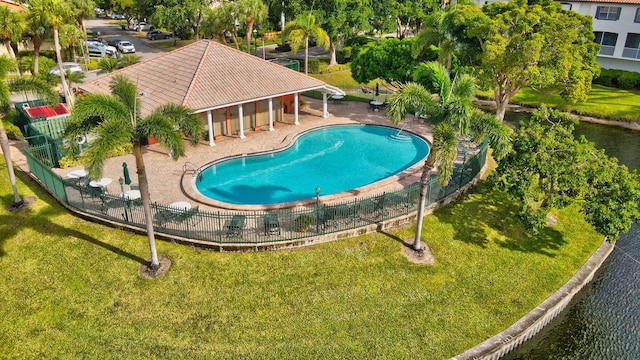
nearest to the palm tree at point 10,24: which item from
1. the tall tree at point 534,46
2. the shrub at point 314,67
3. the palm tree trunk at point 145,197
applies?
the palm tree trunk at point 145,197

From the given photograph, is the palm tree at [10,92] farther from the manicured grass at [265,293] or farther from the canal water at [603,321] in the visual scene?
the canal water at [603,321]

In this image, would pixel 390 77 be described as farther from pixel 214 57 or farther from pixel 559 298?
pixel 559 298

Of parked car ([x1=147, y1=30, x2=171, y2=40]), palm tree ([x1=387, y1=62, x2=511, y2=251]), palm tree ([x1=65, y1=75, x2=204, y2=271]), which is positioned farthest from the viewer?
parked car ([x1=147, y1=30, x2=171, y2=40])

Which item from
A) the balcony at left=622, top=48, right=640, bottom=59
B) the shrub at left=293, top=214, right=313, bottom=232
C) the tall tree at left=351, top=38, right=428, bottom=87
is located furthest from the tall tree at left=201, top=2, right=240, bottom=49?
the balcony at left=622, top=48, right=640, bottom=59

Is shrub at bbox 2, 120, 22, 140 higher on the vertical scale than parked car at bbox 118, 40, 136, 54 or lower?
lower

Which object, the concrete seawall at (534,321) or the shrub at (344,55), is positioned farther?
the shrub at (344,55)

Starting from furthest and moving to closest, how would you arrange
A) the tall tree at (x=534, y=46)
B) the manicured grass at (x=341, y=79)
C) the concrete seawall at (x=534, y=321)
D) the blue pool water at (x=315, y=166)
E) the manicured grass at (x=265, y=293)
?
the manicured grass at (x=341, y=79)
the tall tree at (x=534, y=46)
the blue pool water at (x=315, y=166)
the concrete seawall at (x=534, y=321)
the manicured grass at (x=265, y=293)

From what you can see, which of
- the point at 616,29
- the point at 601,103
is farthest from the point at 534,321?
the point at 616,29

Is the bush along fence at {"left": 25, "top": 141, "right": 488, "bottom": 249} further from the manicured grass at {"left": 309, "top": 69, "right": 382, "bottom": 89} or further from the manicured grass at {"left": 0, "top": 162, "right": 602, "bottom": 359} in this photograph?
the manicured grass at {"left": 309, "top": 69, "right": 382, "bottom": 89}
